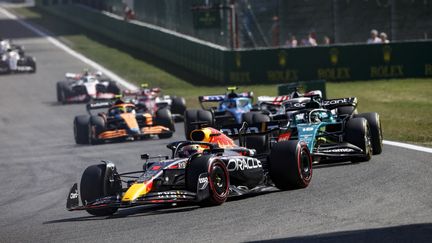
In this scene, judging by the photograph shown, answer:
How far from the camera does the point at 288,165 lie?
1627cm

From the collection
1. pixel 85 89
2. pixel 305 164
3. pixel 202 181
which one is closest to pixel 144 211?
pixel 202 181

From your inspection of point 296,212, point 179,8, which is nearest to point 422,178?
point 296,212

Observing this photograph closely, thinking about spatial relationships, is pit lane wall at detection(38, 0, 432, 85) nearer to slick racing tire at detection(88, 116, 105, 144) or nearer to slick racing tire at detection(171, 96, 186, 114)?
slick racing tire at detection(171, 96, 186, 114)

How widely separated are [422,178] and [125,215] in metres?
4.57

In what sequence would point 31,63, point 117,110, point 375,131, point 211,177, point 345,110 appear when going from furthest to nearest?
point 31,63 → point 117,110 → point 345,110 → point 375,131 → point 211,177

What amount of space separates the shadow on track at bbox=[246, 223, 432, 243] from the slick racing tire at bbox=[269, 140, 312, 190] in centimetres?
419

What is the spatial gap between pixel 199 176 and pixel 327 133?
5.37 meters

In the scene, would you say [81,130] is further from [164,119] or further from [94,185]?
[94,185]

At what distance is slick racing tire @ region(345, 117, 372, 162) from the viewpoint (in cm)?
1947

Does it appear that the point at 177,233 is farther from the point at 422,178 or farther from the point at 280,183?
the point at 422,178

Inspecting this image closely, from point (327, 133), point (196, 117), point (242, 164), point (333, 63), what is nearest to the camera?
point (242, 164)

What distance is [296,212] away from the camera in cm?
1406

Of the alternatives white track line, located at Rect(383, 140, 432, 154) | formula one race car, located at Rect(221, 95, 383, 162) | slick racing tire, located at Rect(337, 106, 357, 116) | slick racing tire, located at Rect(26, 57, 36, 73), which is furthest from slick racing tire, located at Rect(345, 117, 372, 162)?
slick racing tire, located at Rect(26, 57, 36, 73)

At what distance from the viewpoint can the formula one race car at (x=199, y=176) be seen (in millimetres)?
14977
